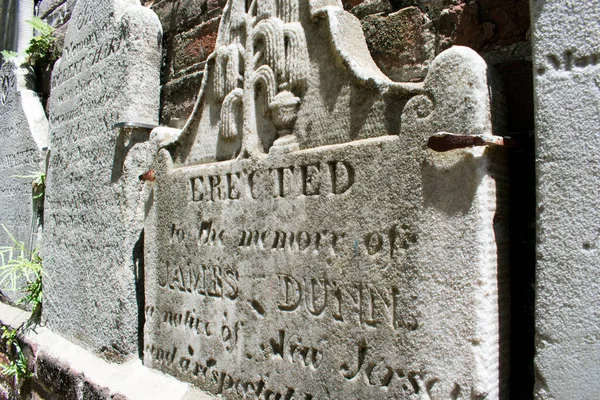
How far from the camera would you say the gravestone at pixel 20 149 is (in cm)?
355

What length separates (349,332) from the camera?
1.45 meters

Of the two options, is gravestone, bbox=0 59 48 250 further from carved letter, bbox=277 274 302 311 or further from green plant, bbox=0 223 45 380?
carved letter, bbox=277 274 302 311

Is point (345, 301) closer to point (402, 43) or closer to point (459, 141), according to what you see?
point (459, 141)

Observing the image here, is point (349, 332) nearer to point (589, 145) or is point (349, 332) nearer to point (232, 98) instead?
point (589, 145)

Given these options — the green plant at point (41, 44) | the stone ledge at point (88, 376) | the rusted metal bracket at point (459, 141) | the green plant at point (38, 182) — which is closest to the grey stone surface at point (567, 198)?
the rusted metal bracket at point (459, 141)

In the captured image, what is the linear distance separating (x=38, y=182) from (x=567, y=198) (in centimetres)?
335

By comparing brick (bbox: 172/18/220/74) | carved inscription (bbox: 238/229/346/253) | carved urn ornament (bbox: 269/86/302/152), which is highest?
brick (bbox: 172/18/220/74)

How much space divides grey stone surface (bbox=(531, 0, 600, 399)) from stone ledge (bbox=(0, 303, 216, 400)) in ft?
4.38

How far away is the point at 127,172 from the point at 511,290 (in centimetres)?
191

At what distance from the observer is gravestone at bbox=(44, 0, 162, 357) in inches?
98.0

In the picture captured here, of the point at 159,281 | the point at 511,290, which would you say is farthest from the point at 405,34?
the point at 159,281

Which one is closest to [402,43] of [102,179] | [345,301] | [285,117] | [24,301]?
[285,117]

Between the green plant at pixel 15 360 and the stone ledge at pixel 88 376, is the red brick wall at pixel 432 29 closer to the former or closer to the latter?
the stone ledge at pixel 88 376

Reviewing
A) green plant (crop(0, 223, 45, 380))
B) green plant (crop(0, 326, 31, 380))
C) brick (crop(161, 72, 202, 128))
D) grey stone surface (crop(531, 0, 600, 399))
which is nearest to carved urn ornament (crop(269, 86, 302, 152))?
grey stone surface (crop(531, 0, 600, 399))
